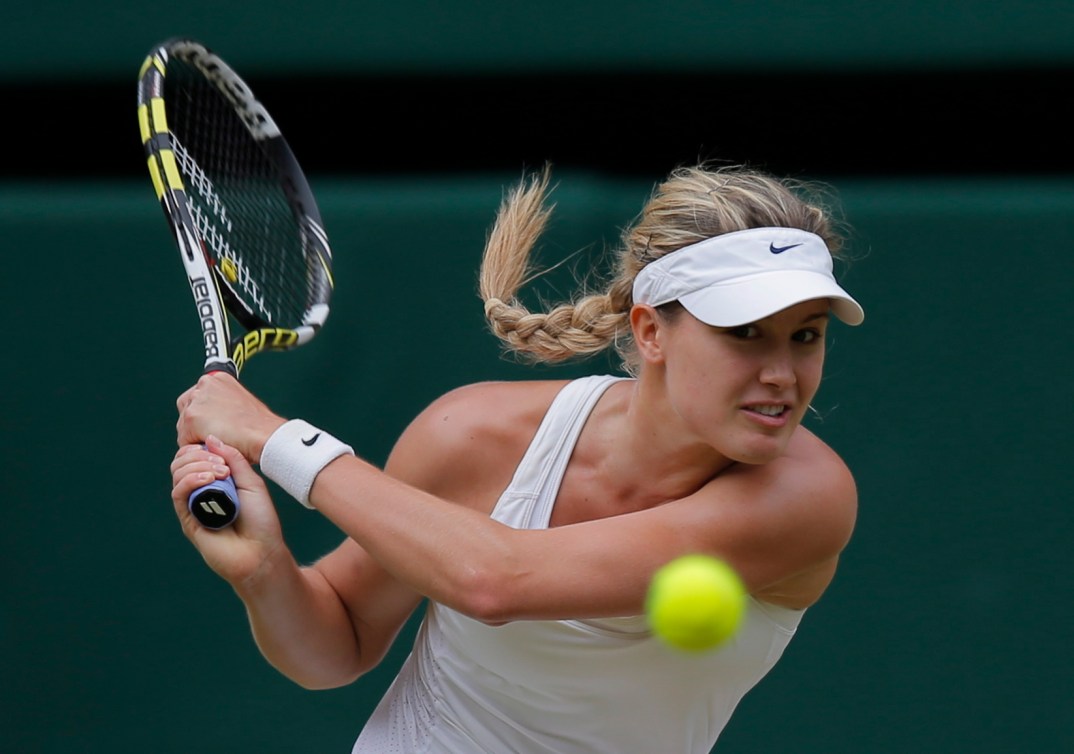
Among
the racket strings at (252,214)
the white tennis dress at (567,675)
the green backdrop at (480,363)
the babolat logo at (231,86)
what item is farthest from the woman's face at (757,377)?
the green backdrop at (480,363)

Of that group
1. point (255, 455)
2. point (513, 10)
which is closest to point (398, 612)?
point (255, 455)

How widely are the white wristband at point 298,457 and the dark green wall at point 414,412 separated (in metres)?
1.09

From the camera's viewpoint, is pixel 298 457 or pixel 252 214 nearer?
pixel 298 457

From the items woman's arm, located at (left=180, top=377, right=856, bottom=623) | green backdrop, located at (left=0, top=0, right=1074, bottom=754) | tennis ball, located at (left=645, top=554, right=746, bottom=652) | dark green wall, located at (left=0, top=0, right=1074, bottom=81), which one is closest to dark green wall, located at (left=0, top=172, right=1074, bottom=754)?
green backdrop, located at (left=0, top=0, right=1074, bottom=754)

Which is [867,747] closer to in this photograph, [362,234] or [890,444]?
[890,444]

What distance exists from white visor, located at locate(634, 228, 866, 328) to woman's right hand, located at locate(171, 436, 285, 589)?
496 millimetres

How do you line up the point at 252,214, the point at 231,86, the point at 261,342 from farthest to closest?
1. the point at 252,214
2. the point at 231,86
3. the point at 261,342

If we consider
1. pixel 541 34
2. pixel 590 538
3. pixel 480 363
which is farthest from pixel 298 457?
pixel 541 34

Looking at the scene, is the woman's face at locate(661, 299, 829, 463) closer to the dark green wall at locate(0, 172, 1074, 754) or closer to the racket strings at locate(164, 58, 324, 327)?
the racket strings at locate(164, 58, 324, 327)

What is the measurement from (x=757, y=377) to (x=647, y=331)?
0.17 meters

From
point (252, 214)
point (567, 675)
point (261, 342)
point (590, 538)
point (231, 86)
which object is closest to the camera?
point (590, 538)

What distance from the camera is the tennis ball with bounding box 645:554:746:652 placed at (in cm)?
138

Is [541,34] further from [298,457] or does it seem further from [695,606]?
[695,606]

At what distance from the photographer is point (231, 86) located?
2.08m
